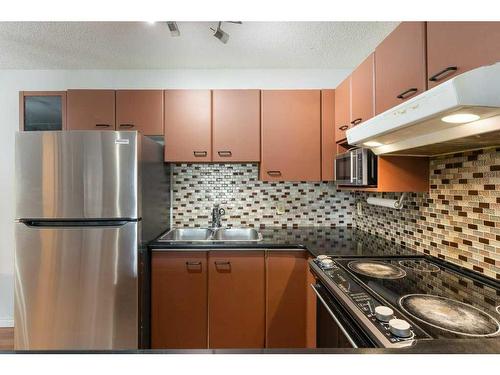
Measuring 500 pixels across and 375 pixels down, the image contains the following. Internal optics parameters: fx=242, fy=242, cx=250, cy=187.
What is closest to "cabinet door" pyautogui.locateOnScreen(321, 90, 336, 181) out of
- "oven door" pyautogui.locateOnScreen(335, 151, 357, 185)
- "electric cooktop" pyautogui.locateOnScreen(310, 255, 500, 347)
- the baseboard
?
"oven door" pyautogui.locateOnScreen(335, 151, 357, 185)

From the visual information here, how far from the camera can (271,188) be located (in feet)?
7.18

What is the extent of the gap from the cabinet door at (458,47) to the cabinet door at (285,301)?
3.89 ft

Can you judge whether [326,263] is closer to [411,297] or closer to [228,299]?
[411,297]

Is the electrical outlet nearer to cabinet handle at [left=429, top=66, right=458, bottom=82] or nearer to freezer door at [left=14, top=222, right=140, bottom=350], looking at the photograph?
cabinet handle at [left=429, top=66, right=458, bottom=82]

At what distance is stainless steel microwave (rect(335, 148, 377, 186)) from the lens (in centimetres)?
134

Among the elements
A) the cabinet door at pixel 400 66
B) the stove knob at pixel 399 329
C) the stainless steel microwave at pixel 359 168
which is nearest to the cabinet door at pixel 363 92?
the cabinet door at pixel 400 66

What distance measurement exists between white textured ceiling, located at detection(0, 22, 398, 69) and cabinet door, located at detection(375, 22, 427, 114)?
0.55m

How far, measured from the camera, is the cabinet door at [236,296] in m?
1.61

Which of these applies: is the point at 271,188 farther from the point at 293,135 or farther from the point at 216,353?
the point at 216,353

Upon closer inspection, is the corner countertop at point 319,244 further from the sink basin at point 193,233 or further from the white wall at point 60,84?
the white wall at point 60,84

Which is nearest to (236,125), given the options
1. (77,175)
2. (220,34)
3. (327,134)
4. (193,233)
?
Answer: (220,34)

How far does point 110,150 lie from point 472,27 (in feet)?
5.60

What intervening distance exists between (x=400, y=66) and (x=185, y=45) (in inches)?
56.9
